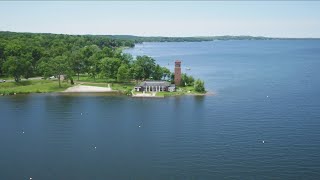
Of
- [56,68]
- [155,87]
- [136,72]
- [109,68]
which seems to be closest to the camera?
[155,87]

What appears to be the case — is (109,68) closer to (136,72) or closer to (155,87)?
(136,72)


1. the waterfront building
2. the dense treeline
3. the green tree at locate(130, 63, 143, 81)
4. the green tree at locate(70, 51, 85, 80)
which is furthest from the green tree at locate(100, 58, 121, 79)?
the waterfront building

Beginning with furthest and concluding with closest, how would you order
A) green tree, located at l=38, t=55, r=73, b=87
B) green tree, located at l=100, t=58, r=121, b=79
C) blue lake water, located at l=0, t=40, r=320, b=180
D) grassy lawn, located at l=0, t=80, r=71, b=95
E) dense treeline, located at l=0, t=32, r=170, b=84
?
green tree, located at l=100, t=58, r=121, b=79 < dense treeline, located at l=0, t=32, r=170, b=84 < green tree, located at l=38, t=55, r=73, b=87 < grassy lawn, located at l=0, t=80, r=71, b=95 < blue lake water, located at l=0, t=40, r=320, b=180

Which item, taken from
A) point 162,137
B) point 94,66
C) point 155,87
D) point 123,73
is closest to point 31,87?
point 94,66

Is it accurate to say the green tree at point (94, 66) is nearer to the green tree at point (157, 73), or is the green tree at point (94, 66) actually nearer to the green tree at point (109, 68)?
the green tree at point (109, 68)

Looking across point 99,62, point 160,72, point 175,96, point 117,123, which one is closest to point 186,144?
point 117,123

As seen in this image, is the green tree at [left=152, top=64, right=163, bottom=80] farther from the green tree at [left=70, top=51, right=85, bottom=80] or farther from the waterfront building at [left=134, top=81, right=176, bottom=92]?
the green tree at [left=70, top=51, right=85, bottom=80]

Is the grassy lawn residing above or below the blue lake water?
above
